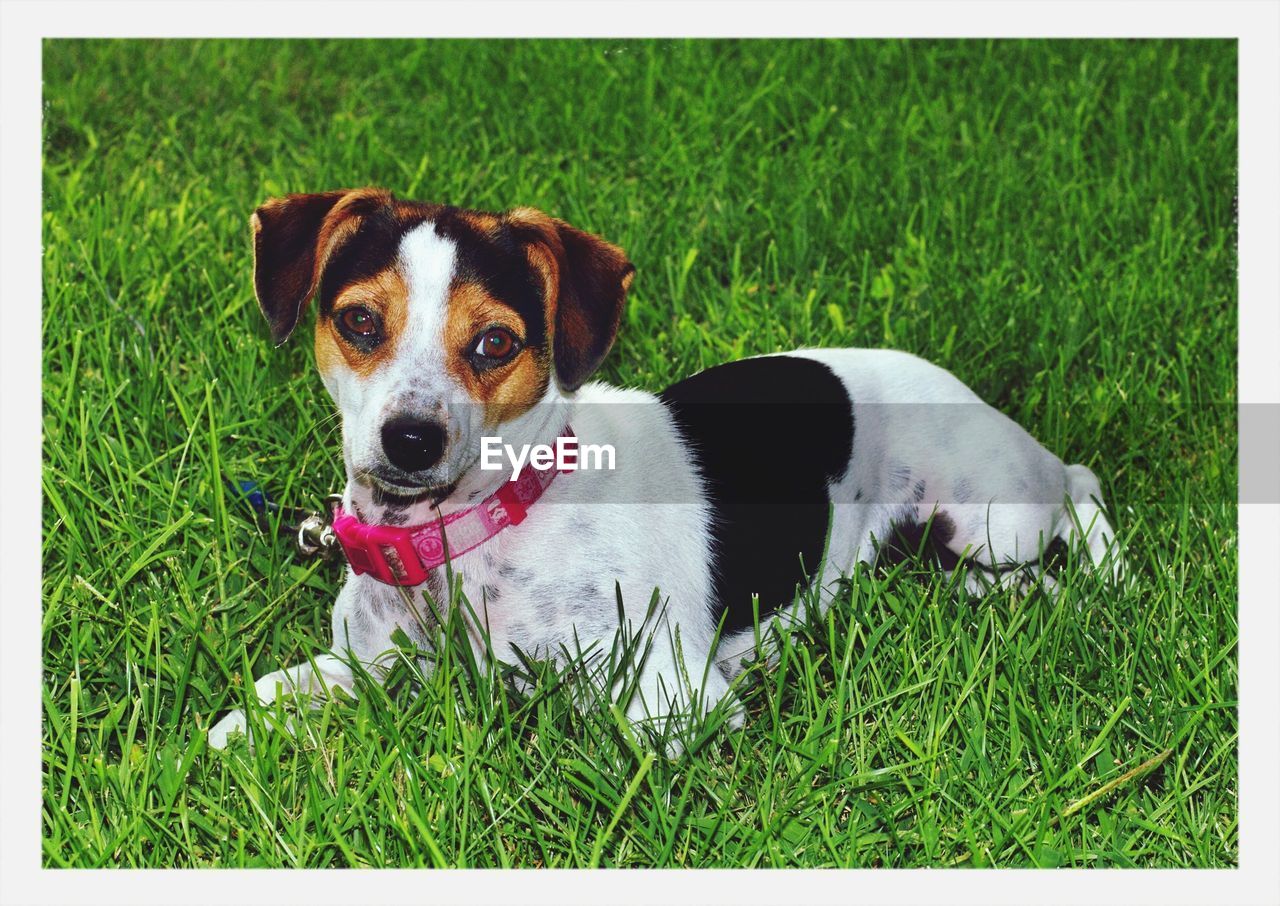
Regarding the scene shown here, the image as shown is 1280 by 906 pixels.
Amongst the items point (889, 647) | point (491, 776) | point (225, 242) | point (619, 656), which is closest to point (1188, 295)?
point (889, 647)

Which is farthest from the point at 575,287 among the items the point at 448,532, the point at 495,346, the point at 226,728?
the point at 226,728

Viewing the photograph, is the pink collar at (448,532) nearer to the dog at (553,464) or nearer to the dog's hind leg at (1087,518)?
the dog at (553,464)

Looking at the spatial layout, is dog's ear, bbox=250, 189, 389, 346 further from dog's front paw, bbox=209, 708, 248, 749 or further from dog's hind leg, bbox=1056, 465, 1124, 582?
dog's hind leg, bbox=1056, 465, 1124, 582

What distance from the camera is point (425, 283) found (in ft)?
9.39

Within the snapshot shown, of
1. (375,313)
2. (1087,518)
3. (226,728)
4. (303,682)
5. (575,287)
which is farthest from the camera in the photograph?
(1087,518)

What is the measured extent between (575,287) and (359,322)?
501mm

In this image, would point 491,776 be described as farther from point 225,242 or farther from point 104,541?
point 225,242

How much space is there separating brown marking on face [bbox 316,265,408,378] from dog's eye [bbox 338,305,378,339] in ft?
0.04

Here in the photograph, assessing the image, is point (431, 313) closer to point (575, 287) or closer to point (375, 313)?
point (375, 313)

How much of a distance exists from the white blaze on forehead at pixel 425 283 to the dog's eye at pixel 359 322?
3.7 inches

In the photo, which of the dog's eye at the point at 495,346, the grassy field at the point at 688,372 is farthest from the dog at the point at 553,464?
the grassy field at the point at 688,372

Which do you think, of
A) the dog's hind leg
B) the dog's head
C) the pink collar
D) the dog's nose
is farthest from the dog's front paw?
the dog's hind leg

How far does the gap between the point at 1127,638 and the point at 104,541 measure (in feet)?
9.07

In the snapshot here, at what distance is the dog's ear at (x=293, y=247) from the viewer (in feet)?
9.96
